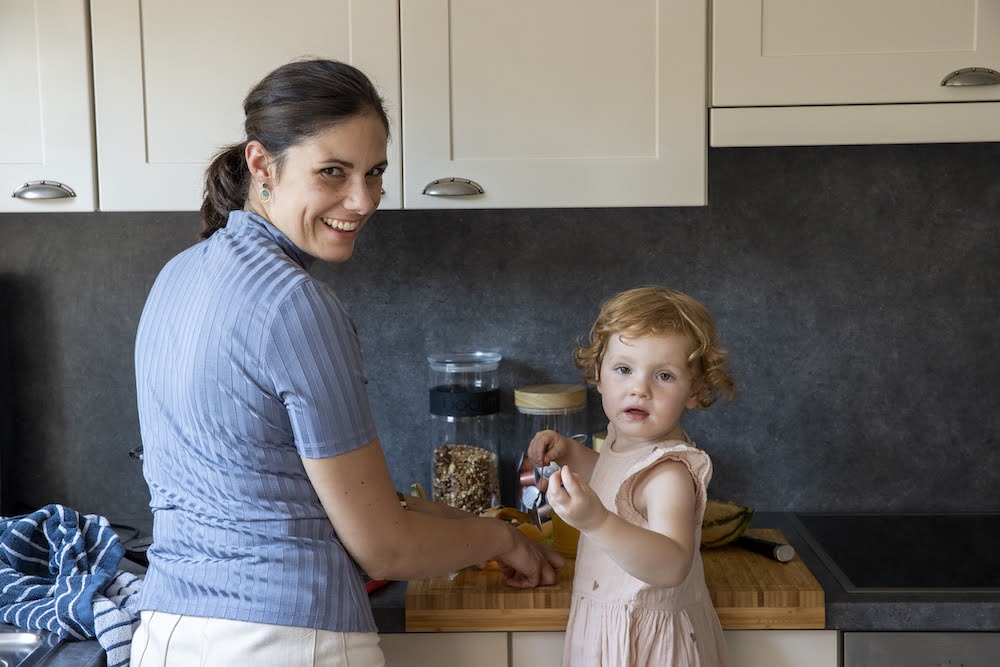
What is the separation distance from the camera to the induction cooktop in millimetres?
1581

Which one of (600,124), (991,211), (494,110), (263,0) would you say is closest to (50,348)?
(263,0)

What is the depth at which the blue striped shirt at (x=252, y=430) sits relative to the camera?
1.12 metres

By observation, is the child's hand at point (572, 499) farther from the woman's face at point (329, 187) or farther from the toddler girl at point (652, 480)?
the woman's face at point (329, 187)

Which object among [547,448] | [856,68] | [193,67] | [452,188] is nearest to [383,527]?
[547,448]

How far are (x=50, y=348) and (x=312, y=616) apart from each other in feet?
4.01

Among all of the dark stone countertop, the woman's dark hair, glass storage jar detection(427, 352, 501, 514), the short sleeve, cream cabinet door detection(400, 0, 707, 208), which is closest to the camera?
the short sleeve

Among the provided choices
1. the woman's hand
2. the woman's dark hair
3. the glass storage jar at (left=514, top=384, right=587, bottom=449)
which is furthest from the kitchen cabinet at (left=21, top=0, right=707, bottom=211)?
the woman's hand

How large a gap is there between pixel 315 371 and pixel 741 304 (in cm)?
117

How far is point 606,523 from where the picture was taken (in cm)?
121

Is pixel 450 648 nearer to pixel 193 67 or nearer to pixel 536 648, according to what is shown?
pixel 536 648

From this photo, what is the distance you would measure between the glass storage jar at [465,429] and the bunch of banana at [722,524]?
445 millimetres

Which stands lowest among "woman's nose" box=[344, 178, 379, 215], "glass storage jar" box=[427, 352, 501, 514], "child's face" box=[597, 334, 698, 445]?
"glass storage jar" box=[427, 352, 501, 514]

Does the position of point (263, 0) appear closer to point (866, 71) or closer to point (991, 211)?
point (866, 71)

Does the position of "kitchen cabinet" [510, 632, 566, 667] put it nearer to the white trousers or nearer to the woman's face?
the white trousers
